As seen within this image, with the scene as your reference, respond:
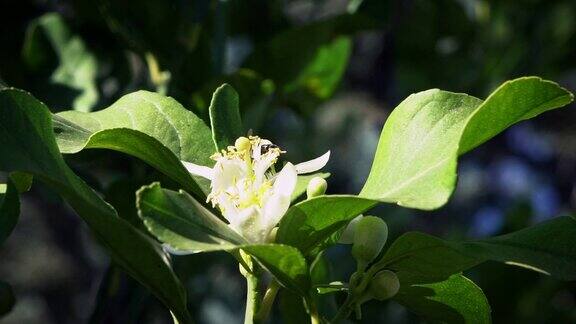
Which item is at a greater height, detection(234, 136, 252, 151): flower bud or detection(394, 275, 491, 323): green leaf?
detection(234, 136, 252, 151): flower bud

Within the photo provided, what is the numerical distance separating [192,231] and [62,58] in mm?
1027

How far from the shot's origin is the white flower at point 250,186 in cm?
78

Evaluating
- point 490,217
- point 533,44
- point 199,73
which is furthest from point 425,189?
point 490,217

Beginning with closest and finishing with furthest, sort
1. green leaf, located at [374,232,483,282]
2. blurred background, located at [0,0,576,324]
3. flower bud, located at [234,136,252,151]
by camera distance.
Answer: green leaf, located at [374,232,483,282], flower bud, located at [234,136,252,151], blurred background, located at [0,0,576,324]

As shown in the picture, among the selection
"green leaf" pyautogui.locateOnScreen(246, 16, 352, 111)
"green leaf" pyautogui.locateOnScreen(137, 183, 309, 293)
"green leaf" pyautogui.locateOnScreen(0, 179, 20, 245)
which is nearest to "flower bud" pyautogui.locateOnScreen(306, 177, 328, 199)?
"green leaf" pyautogui.locateOnScreen(137, 183, 309, 293)

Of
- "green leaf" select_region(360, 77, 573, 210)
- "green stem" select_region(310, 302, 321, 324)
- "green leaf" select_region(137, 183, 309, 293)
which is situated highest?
"green leaf" select_region(360, 77, 573, 210)

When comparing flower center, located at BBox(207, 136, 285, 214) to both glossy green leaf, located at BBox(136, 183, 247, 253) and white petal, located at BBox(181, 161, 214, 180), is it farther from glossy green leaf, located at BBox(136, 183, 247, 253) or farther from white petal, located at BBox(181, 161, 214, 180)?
glossy green leaf, located at BBox(136, 183, 247, 253)

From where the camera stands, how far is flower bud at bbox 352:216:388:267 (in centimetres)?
80

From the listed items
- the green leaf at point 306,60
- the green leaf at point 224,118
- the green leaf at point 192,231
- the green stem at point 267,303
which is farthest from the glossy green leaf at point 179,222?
the green leaf at point 306,60

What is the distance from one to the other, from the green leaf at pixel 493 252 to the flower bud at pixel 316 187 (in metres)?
0.09

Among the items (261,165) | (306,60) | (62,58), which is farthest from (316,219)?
(62,58)

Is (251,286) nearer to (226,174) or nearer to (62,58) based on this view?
(226,174)

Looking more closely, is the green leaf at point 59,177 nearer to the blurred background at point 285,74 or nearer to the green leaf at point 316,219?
the green leaf at point 316,219

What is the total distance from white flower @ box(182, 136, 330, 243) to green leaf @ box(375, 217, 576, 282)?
10 centimetres
